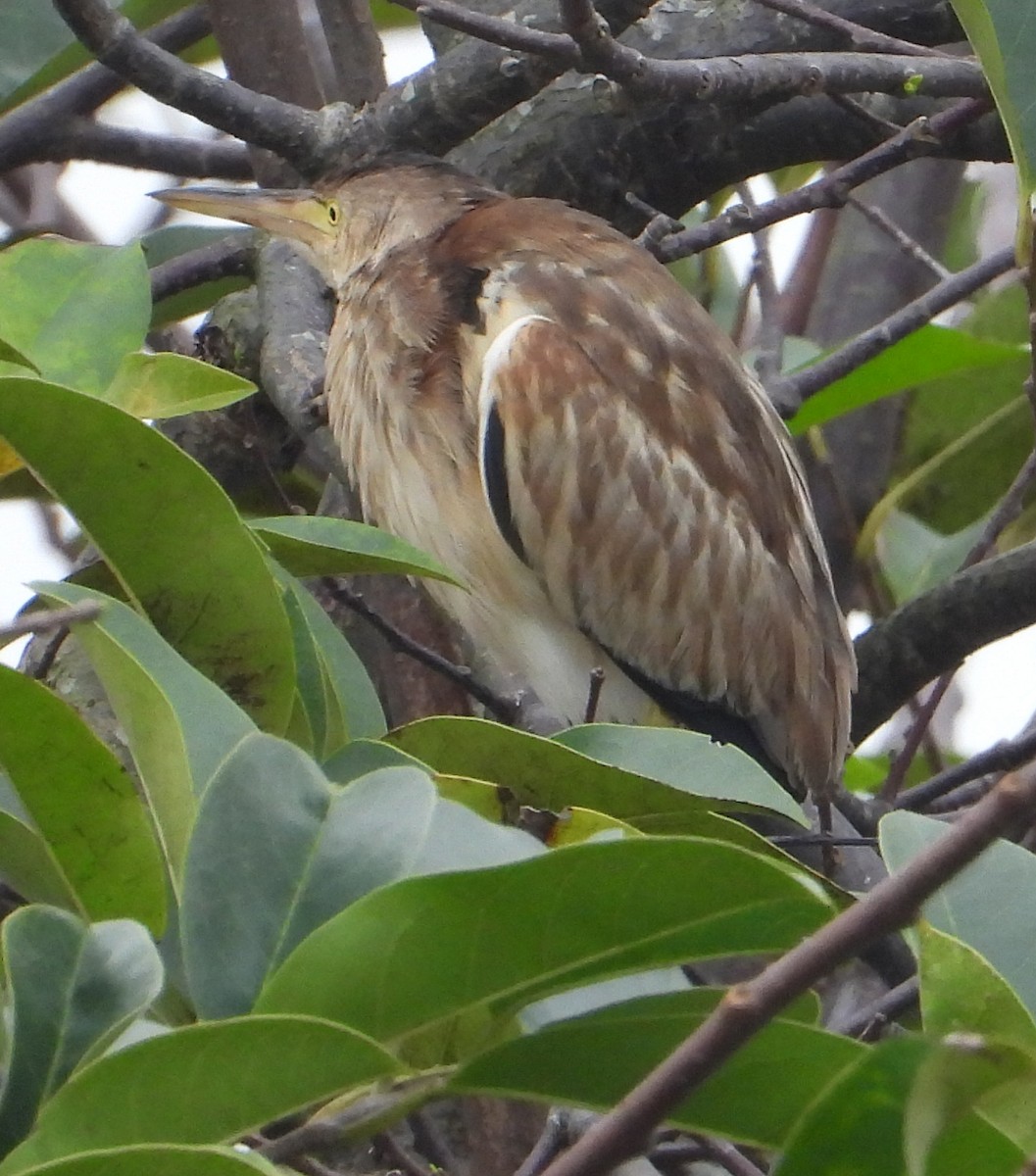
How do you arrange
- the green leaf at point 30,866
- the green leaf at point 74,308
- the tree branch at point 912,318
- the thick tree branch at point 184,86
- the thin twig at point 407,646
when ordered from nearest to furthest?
the green leaf at point 30,866 < the green leaf at point 74,308 < the thin twig at point 407,646 < the thick tree branch at point 184,86 < the tree branch at point 912,318

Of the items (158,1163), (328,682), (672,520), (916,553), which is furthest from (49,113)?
(158,1163)

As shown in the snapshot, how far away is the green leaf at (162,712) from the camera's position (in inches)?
43.4


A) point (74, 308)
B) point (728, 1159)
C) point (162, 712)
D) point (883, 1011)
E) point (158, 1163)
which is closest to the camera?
point (158, 1163)

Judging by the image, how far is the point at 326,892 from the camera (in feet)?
3.26

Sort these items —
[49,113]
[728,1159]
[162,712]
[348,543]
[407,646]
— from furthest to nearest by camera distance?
[49,113] → [407,646] → [348,543] → [728,1159] → [162,712]

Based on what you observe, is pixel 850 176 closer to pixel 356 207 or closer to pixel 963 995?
pixel 356 207

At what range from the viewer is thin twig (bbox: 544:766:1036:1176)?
2.04 feet

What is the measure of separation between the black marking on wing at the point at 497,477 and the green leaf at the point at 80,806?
5.12 ft

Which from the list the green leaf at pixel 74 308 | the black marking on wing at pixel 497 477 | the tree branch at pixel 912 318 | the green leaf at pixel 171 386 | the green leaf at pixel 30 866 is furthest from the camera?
the black marking on wing at pixel 497 477

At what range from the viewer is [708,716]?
2.87 meters

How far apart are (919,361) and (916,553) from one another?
33 cm

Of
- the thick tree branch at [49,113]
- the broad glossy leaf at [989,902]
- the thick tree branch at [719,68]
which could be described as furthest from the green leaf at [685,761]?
the thick tree branch at [49,113]

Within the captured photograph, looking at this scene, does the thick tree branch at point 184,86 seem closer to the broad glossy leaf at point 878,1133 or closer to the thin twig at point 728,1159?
the thin twig at point 728,1159

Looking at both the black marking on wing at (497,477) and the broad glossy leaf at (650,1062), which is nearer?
the broad glossy leaf at (650,1062)
